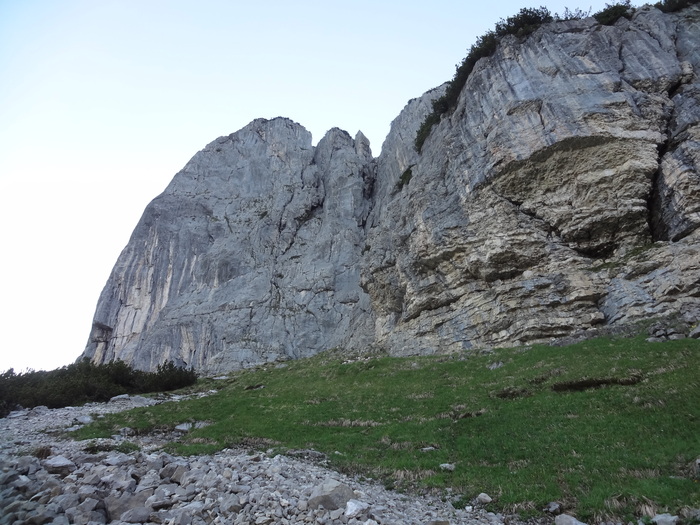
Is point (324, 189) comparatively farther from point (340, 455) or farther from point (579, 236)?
point (340, 455)

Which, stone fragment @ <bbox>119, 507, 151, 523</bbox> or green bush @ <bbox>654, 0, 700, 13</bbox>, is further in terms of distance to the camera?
green bush @ <bbox>654, 0, 700, 13</bbox>

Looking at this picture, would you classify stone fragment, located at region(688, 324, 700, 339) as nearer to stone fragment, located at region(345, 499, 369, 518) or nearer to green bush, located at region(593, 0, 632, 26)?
stone fragment, located at region(345, 499, 369, 518)

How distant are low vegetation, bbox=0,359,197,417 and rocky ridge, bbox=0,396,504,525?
939 inches

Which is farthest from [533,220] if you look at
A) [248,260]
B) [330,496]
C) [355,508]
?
[248,260]

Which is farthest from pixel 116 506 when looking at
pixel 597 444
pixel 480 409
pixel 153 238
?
pixel 153 238

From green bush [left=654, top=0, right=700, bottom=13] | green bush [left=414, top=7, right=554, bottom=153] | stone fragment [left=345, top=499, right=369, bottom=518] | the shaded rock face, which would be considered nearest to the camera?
stone fragment [left=345, top=499, right=369, bottom=518]

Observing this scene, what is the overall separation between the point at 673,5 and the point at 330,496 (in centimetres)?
6427

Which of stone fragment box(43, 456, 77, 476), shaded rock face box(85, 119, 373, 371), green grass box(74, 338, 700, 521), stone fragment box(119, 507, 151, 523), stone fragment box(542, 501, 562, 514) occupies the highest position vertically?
shaded rock face box(85, 119, 373, 371)

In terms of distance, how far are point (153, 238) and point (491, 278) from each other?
81.6m

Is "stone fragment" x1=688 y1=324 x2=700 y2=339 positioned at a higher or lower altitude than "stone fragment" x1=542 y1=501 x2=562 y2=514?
lower

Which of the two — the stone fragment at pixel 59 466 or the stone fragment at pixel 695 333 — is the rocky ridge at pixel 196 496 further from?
the stone fragment at pixel 695 333

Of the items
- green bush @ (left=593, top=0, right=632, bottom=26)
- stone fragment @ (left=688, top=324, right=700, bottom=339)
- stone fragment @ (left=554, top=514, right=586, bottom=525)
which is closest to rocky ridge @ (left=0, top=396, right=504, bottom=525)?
stone fragment @ (left=554, top=514, right=586, bottom=525)

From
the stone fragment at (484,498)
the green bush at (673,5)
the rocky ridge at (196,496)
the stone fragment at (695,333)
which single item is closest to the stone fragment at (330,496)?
the rocky ridge at (196,496)

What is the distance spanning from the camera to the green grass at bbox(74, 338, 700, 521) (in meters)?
11.4
